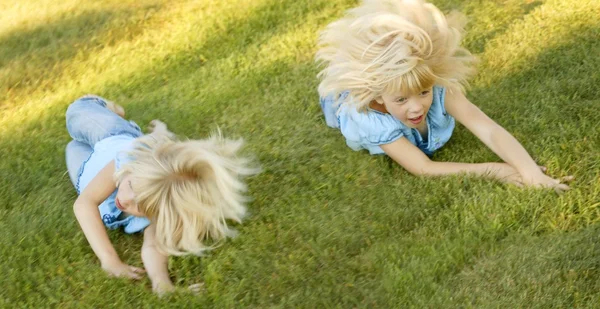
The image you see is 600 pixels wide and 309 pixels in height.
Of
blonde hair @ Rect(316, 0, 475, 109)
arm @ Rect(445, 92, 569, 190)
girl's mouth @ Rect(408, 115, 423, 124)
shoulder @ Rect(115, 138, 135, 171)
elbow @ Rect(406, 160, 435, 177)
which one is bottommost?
elbow @ Rect(406, 160, 435, 177)

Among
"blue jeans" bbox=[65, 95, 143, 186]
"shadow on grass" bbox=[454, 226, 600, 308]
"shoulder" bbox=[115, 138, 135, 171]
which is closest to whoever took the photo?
"shadow on grass" bbox=[454, 226, 600, 308]

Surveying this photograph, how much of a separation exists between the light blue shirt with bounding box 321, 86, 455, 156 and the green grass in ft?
0.33

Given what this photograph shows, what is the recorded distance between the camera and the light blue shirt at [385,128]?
424 cm

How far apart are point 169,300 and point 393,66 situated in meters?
1.55

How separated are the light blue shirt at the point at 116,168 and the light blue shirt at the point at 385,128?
3.95 ft

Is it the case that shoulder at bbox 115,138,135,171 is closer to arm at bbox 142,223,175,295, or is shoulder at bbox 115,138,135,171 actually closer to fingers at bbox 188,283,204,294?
arm at bbox 142,223,175,295

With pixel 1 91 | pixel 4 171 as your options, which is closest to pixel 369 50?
pixel 4 171

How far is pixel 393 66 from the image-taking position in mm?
3865

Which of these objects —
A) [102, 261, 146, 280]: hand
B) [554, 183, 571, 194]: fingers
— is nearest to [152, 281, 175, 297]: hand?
[102, 261, 146, 280]: hand

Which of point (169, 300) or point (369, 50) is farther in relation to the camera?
point (369, 50)

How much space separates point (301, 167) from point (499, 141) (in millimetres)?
1107

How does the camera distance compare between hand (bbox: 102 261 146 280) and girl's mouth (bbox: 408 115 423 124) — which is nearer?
hand (bbox: 102 261 146 280)

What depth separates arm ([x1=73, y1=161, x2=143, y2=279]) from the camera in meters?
3.74

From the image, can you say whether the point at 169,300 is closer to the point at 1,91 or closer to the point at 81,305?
the point at 81,305
